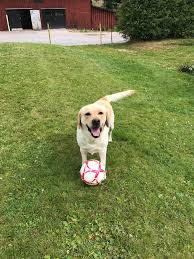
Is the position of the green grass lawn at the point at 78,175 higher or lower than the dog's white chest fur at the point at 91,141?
lower

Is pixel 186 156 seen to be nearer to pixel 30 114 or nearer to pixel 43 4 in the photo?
pixel 30 114

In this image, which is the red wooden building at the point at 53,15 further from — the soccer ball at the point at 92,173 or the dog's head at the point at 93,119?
the soccer ball at the point at 92,173

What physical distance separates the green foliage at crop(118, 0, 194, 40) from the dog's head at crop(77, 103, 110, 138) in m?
18.1

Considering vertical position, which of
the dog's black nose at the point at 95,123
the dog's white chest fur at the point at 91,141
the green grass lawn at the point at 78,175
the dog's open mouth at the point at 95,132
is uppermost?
the dog's black nose at the point at 95,123

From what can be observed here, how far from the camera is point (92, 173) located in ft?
20.1

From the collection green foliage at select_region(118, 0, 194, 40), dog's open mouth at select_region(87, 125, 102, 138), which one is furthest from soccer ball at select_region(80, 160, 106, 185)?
green foliage at select_region(118, 0, 194, 40)

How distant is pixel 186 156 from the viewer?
7691 mm

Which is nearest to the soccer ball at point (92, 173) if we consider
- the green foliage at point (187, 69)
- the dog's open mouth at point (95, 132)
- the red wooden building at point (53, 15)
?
the dog's open mouth at point (95, 132)

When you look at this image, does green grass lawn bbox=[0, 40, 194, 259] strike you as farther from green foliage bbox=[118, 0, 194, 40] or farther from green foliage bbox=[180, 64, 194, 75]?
green foliage bbox=[118, 0, 194, 40]

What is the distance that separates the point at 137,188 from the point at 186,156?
1903 mm

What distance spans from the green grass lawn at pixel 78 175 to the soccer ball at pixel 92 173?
Answer: 0.68 feet

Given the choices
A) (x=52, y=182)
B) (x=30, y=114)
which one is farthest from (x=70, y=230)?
(x=30, y=114)

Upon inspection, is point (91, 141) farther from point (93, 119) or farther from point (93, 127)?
point (93, 119)

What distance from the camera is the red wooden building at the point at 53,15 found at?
43.3 metres
